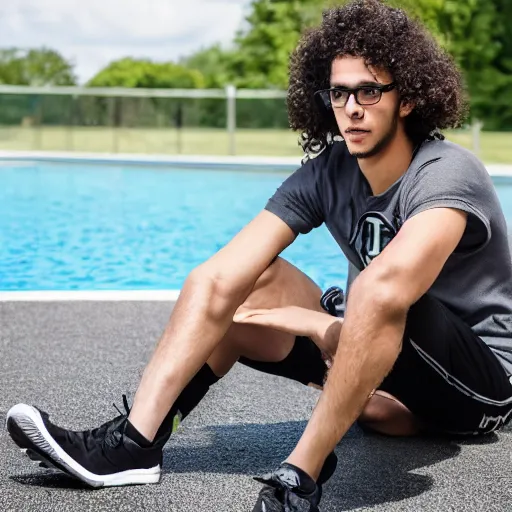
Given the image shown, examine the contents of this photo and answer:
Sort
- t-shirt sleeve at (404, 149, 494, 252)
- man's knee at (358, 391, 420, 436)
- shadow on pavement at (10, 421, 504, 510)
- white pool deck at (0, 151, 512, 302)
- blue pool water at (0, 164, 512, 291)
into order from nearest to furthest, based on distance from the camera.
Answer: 1. t-shirt sleeve at (404, 149, 494, 252)
2. shadow on pavement at (10, 421, 504, 510)
3. man's knee at (358, 391, 420, 436)
4. blue pool water at (0, 164, 512, 291)
5. white pool deck at (0, 151, 512, 302)

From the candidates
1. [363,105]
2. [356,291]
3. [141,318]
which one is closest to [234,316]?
[356,291]

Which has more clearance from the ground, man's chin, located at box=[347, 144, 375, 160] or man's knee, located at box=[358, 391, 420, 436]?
man's chin, located at box=[347, 144, 375, 160]

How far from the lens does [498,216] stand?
2.75m

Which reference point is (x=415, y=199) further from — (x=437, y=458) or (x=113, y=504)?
(x=113, y=504)

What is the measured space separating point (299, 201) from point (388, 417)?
0.77 meters

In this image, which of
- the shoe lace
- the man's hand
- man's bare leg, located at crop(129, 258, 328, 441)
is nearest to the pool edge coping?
man's bare leg, located at crop(129, 258, 328, 441)

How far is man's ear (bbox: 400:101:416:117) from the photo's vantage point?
2.86 meters

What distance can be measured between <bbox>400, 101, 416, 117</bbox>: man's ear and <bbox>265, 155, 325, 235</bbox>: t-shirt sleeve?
0.29 metres

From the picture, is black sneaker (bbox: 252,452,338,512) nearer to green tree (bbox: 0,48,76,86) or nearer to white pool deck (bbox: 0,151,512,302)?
white pool deck (bbox: 0,151,512,302)

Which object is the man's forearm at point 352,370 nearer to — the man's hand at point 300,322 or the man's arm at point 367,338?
the man's arm at point 367,338

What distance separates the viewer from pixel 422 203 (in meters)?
2.58

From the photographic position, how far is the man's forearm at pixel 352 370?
2.40m

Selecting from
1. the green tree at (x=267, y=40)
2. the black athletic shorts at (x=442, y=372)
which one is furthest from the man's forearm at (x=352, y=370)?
the green tree at (x=267, y=40)

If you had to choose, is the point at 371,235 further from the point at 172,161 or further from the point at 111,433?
the point at 172,161
